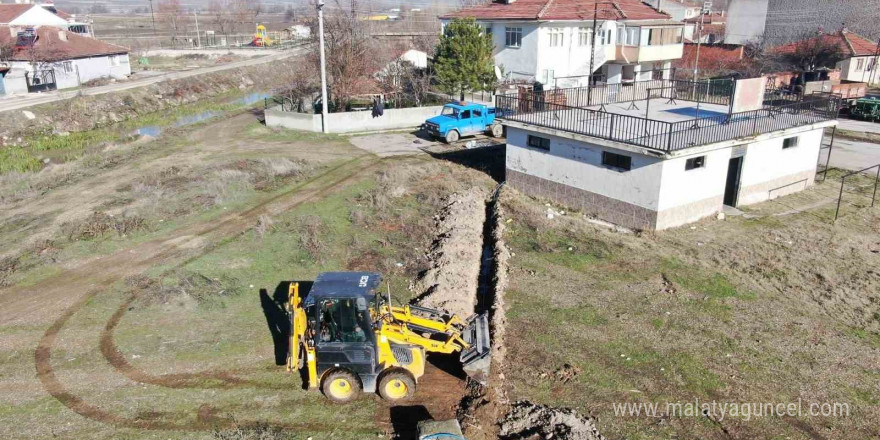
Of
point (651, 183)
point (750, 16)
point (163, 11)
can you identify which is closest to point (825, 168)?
point (651, 183)

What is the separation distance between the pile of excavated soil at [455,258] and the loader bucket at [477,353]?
2384 millimetres

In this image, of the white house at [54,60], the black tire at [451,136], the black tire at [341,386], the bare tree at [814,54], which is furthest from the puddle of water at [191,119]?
the bare tree at [814,54]

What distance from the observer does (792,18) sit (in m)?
58.0

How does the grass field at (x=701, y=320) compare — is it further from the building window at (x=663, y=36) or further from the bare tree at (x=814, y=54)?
the bare tree at (x=814, y=54)

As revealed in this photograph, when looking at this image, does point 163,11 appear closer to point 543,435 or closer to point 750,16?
point 750,16

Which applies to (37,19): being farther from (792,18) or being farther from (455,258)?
(792,18)

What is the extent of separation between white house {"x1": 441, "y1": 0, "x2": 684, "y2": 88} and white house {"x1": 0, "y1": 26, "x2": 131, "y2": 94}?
105 ft

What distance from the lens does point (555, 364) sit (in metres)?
12.6

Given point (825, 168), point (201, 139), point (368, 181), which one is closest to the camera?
point (368, 181)

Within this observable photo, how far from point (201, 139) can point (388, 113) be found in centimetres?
1045

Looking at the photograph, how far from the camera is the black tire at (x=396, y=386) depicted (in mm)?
11094

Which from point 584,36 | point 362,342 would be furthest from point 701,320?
point 584,36

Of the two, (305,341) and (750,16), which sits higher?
(750,16)

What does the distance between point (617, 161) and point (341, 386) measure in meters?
13.2
